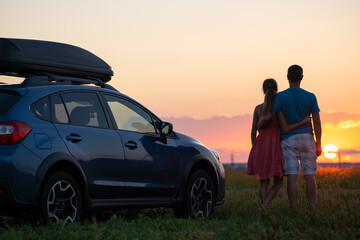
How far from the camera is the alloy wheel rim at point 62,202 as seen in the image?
290 inches

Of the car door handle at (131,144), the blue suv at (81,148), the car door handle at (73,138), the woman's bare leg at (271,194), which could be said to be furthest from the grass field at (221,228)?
the car door handle at (131,144)

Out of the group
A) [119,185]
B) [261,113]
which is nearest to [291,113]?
[261,113]

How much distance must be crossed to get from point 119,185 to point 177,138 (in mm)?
1507

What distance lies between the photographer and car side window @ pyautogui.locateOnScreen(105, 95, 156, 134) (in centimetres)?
861

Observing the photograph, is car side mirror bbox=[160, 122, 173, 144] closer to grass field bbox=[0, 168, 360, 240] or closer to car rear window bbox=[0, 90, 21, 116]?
grass field bbox=[0, 168, 360, 240]

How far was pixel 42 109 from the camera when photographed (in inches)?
295

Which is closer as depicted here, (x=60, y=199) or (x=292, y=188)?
(x=60, y=199)

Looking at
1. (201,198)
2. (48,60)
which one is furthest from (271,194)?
(48,60)

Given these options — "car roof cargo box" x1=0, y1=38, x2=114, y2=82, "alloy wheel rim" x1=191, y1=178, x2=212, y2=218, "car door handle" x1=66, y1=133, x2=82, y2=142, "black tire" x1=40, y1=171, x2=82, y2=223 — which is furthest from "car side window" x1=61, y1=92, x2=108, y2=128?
"alloy wheel rim" x1=191, y1=178, x2=212, y2=218

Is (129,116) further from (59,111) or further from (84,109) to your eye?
(59,111)

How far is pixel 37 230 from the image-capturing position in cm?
702

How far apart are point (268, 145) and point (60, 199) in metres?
3.59

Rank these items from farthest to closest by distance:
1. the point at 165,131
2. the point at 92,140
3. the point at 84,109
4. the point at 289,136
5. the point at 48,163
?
the point at 289,136 < the point at 165,131 < the point at 84,109 < the point at 92,140 < the point at 48,163

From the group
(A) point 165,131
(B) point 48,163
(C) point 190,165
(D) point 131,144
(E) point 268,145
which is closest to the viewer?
(B) point 48,163
